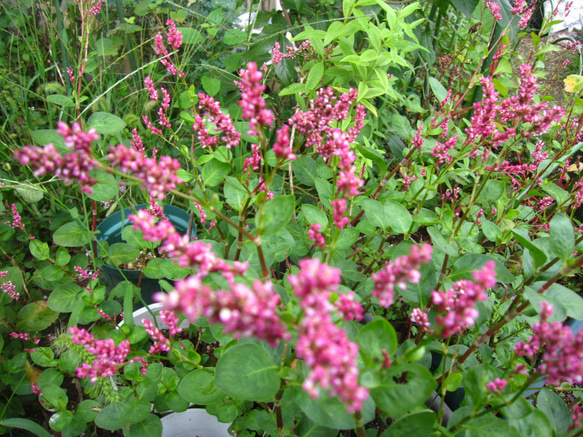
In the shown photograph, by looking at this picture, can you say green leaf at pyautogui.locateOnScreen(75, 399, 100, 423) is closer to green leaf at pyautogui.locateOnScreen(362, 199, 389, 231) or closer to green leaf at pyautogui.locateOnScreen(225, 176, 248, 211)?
green leaf at pyautogui.locateOnScreen(225, 176, 248, 211)

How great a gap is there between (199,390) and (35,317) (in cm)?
104

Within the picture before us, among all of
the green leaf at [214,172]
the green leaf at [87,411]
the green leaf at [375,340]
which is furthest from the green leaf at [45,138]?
the green leaf at [375,340]

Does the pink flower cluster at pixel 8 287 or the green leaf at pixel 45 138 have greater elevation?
the green leaf at pixel 45 138

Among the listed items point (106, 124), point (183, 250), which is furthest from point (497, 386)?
→ point (106, 124)

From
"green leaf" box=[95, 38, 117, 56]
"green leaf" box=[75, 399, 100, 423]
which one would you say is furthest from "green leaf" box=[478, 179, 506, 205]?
"green leaf" box=[95, 38, 117, 56]

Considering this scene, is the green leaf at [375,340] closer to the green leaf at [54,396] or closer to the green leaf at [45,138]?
the green leaf at [45,138]

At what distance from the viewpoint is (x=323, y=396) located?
0.64m

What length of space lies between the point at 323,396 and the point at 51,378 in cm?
121

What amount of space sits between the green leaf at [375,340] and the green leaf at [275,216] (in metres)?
0.25

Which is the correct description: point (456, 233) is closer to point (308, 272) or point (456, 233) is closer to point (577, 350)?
point (577, 350)

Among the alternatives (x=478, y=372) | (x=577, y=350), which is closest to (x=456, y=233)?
(x=478, y=372)

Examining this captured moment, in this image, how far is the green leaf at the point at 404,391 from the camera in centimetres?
66

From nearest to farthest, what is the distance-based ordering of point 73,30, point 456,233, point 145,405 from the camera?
point 145,405, point 456,233, point 73,30

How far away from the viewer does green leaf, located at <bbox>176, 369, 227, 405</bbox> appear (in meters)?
1.03
